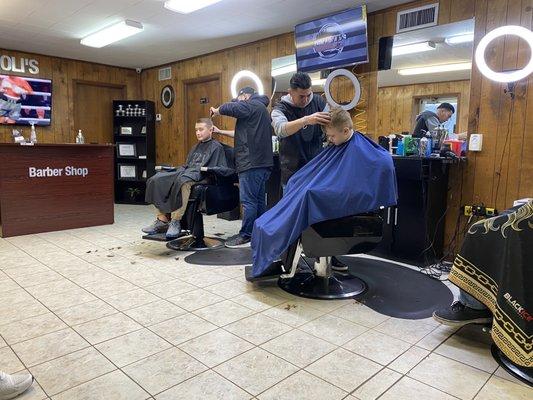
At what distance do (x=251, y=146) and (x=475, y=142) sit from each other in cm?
184

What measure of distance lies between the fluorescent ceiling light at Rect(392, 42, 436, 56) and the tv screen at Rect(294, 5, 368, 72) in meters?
0.28

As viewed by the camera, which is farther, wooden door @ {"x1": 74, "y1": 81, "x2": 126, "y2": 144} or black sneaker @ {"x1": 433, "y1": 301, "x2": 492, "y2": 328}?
wooden door @ {"x1": 74, "y1": 81, "x2": 126, "y2": 144}

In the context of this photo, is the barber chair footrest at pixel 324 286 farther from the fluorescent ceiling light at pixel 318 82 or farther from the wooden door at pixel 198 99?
the wooden door at pixel 198 99

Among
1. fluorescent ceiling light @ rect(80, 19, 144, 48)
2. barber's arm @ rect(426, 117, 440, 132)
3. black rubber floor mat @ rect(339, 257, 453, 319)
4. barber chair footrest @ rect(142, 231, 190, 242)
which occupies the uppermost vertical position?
fluorescent ceiling light @ rect(80, 19, 144, 48)

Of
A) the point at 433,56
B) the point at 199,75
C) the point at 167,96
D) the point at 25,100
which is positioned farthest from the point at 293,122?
the point at 25,100

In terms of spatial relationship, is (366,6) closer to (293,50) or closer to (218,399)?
(293,50)

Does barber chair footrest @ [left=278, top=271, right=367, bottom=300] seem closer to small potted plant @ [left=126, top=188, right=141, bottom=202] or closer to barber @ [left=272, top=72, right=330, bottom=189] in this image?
barber @ [left=272, top=72, right=330, bottom=189]

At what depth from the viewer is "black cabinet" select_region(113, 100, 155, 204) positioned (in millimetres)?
6617

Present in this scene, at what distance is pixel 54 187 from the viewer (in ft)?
13.7

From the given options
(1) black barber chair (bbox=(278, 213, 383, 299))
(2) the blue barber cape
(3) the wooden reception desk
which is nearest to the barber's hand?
(2) the blue barber cape

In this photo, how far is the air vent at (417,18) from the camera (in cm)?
343

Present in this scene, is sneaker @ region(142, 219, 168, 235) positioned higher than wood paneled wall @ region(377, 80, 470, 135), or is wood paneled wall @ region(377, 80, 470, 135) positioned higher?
wood paneled wall @ region(377, 80, 470, 135)

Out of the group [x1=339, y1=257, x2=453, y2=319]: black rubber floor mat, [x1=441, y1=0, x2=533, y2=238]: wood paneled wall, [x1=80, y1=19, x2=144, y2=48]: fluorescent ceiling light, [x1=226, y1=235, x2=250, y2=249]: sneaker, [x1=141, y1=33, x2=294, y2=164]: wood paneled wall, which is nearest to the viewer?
[x1=339, y1=257, x2=453, y2=319]: black rubber floor mat

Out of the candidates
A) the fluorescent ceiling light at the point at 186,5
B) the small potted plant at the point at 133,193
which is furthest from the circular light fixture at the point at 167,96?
the fluorescent ceiling light at the point at 186,5
